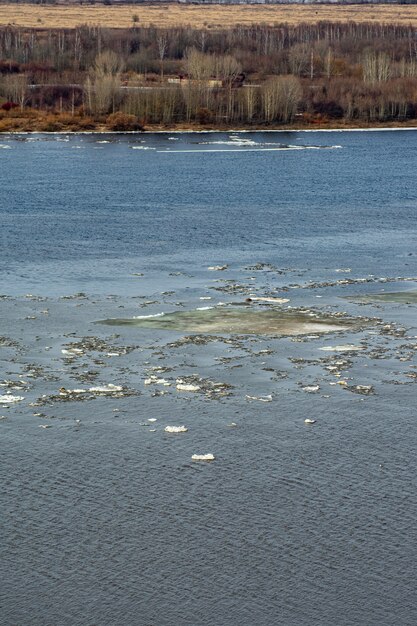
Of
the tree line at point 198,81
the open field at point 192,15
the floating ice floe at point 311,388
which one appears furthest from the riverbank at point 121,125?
the open field at point 192,15

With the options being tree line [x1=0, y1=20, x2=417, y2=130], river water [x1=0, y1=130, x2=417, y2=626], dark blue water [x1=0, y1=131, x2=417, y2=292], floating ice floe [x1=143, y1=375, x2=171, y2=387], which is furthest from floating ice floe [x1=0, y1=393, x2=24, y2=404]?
tree line [x1=0, y1=20, x2=417, y2=130]

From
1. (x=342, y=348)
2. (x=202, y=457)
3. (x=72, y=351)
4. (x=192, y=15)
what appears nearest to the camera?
(x=202, y=457)

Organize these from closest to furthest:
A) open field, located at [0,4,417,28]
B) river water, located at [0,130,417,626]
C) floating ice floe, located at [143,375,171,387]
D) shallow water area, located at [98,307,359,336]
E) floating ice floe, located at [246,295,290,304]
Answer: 1. river water, located at [0,130,417,626]
2. floating ice floe, located at [143,375,171,387]
3. shallow water area, located at [98,307,359,336]
4. floating ice floe, located at [246,295,290,304]
5. open field, located at [0,4,417,28]

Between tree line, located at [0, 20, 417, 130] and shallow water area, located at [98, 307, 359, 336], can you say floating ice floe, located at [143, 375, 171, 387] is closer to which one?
shallow water area, located at [98, 307, 359, 336]

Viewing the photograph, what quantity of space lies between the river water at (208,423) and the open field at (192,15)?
369ft

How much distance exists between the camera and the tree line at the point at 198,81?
219ft

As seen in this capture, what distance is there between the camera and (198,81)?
7181 cm

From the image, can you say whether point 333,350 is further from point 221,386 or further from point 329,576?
point 329,576

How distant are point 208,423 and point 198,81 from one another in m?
58.7

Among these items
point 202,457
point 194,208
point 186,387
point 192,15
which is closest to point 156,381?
point 186,387

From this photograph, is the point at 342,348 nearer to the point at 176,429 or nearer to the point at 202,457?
the point at 176,429

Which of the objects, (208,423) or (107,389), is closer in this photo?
(208,423)

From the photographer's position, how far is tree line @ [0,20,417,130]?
219 feet

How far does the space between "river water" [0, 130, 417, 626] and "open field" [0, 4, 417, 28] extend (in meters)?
113
